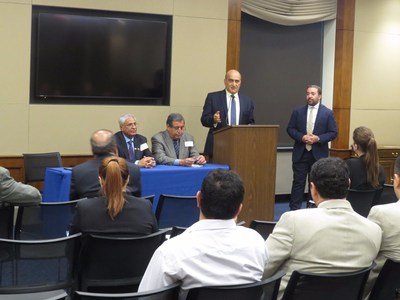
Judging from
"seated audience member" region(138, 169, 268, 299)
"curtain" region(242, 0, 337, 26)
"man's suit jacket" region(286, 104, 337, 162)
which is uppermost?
"curtain" region(242, 0, 337, 26)

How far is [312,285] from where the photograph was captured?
8.39 feet

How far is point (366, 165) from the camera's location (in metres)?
5.75

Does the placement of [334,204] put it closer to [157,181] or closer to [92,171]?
[92,171]

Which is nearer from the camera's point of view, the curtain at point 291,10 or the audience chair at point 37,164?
the audience chair at point 37,164

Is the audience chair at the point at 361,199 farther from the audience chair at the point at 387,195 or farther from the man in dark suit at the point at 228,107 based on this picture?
the man in dark suit at the point at 228,107

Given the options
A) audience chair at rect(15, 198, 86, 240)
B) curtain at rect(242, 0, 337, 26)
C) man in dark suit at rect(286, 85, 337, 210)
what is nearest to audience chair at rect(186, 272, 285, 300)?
audience chair at rect(15, 198, 86, 240)

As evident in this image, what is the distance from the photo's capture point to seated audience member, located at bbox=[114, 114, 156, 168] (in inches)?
260

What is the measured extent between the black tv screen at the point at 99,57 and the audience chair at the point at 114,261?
4540 mm

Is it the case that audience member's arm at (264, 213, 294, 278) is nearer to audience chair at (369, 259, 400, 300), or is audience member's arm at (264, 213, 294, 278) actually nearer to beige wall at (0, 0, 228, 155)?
audience chair at (369, 259, 400, 300)

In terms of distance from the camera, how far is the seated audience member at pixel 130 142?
6613 mm

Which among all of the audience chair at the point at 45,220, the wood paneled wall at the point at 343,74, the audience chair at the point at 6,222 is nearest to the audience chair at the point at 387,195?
the audience chair at the point at 45,220

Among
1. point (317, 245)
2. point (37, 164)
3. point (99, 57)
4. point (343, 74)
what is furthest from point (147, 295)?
point (343, 74)

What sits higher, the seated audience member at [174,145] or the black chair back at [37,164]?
the seated audience member at [174,145]

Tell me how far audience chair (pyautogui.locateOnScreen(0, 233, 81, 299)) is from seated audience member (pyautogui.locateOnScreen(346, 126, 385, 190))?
3.17 metres
